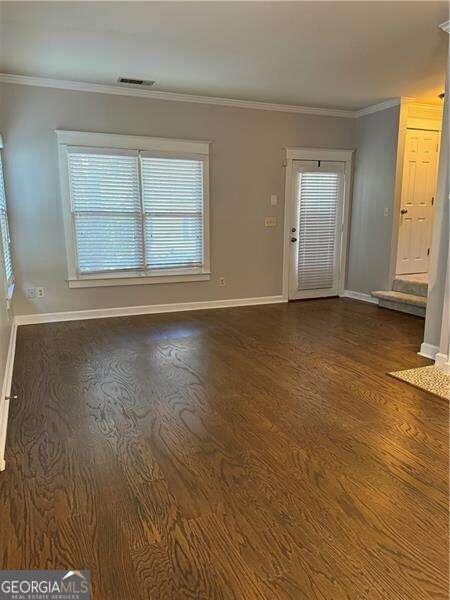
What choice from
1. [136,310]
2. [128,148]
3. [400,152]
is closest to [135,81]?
[128,148]

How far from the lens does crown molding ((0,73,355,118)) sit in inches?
170

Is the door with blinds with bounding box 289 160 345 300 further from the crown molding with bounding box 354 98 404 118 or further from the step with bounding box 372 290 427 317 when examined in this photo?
the step with bounding box 372 290 427 317

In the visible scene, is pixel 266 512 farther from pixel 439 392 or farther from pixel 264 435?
pixel 439 392

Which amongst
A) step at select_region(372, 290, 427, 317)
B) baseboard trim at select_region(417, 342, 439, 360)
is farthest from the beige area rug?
step at select_region(372, 290, 427, 317)

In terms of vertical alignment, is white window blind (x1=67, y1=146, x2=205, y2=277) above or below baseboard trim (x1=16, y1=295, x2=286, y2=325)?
above

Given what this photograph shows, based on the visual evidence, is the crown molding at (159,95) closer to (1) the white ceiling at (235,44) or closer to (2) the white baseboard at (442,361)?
(1) the white ceiling at (235,44)

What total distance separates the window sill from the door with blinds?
58.1 inches

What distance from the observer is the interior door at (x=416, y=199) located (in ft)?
18.8

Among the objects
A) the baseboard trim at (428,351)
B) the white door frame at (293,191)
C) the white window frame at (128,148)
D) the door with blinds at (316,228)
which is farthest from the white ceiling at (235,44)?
the baseboard trim at (428,351)

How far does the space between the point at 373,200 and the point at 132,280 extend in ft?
11.7

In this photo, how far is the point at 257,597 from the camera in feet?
4.30

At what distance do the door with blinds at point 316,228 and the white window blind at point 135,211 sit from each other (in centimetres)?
149

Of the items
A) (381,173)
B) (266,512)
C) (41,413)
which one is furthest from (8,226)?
(381,173)

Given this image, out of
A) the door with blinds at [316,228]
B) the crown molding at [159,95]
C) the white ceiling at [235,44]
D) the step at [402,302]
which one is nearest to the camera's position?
the white ceiling at [235,44]
